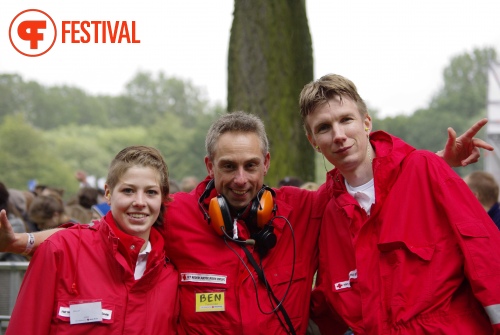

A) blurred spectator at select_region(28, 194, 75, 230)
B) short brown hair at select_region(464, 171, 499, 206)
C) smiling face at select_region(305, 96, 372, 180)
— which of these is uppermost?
smiling face at select_region(305, 96, 372, 180)

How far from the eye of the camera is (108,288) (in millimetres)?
3656

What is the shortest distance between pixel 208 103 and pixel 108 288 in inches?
4461

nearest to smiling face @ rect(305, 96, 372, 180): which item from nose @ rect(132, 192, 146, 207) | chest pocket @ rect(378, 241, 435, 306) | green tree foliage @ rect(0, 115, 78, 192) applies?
chest pocket @ rect(378, 241, 435, 306)

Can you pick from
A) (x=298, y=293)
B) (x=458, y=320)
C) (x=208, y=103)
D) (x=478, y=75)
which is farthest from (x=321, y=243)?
(x=208, y=103)

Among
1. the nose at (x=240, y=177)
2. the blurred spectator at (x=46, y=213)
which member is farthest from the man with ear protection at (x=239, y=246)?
the blurred spectator at (x=46, y=213)

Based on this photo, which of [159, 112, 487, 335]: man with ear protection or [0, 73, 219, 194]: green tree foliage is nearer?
[159, 112, 487, 335]: man with ear protection

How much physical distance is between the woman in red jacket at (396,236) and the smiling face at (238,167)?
37 centimetres

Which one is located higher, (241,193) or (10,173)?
(241,193)

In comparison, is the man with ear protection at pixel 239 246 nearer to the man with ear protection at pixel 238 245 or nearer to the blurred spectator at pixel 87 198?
the man with ear protection at pixel 238 245

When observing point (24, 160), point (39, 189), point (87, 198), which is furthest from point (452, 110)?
point (87, 198)

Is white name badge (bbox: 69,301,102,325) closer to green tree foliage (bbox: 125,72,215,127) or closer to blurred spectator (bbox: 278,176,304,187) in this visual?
blurred spectator (bbox: 278,176,304,187)

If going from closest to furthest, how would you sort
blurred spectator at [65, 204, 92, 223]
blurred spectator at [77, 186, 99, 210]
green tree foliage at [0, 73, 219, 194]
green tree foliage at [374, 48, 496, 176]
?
blurred spectator at [65, 204, 92, 223], blurred spectator at [77, 186, 99, 210], green tree foliage at [0, 73, 219, 194], green tree foliage at [374, 48, 496, 176]

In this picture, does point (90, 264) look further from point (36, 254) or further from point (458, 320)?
point (458, 320)

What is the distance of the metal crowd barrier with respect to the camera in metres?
4.75
